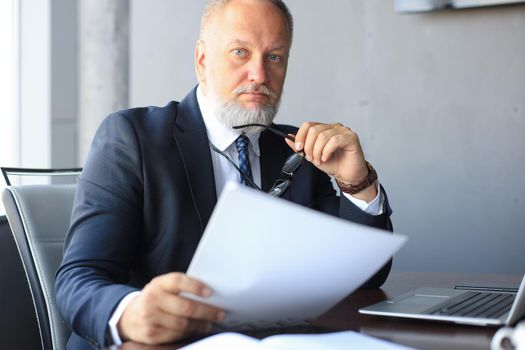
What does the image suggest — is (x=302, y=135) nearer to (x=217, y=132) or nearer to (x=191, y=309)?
(x=217, y=132)

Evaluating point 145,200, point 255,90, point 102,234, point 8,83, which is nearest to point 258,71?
point 255,90

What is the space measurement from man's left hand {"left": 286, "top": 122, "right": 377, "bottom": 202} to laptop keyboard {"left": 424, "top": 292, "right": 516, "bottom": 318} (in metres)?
0.37

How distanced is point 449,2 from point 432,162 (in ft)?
2.34

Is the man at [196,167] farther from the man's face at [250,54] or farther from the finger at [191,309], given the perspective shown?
the finger at [191,309]

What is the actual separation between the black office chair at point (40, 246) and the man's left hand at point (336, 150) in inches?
24.4

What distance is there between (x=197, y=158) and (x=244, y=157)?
16 cm

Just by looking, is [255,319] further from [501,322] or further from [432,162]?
[432,162]

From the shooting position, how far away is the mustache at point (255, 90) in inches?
77.5

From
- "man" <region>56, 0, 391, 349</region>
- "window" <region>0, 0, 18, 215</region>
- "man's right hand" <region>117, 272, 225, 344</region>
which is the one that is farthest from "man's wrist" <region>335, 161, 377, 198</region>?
"window" <region>0, 0, 18, 215</region>

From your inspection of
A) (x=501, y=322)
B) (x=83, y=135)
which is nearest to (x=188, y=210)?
(x=501, y=322)

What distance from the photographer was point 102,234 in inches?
64.1

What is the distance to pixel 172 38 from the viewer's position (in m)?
4.16

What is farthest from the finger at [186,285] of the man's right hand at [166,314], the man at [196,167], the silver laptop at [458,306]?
the silver laptop at [458,306]

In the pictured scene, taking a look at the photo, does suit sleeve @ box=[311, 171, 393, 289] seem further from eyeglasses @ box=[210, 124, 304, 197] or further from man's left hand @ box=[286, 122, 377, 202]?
eyeglasses @ box=[210, 124, 304, 197]
